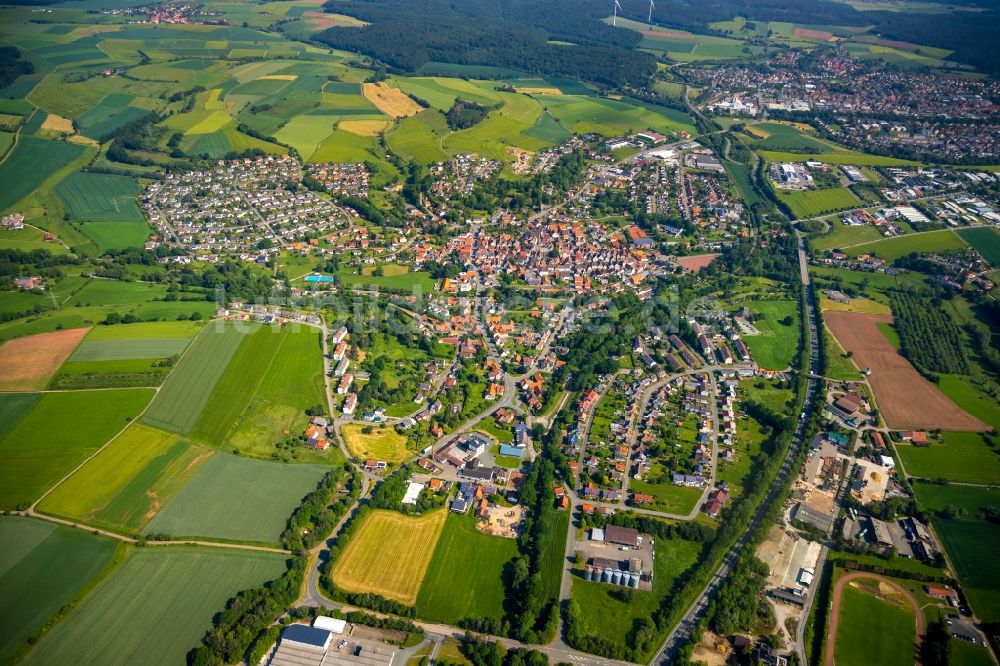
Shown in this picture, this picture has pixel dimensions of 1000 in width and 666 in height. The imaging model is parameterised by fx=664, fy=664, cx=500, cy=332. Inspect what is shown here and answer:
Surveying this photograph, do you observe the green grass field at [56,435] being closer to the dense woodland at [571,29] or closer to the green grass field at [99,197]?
the green grass field at [99,197]

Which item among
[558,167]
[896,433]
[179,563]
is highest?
[558,167]

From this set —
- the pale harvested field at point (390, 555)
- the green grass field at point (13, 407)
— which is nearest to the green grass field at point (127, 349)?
the green grass field at point (13, 407)

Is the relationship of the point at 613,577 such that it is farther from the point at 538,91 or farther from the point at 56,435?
the point at 538,91

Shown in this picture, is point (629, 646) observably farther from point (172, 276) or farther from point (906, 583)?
point (172, 276)

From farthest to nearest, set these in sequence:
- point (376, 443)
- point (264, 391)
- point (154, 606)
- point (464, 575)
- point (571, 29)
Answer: point (571, 29), point (264, 391), point (376, 443), point (464, 575), point (154, 606)

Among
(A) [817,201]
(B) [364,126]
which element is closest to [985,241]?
(A) [817,201]

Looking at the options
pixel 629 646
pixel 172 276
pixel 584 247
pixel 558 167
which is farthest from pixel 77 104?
pixel 629 646

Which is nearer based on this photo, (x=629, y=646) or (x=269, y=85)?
(x=629, y=646)
